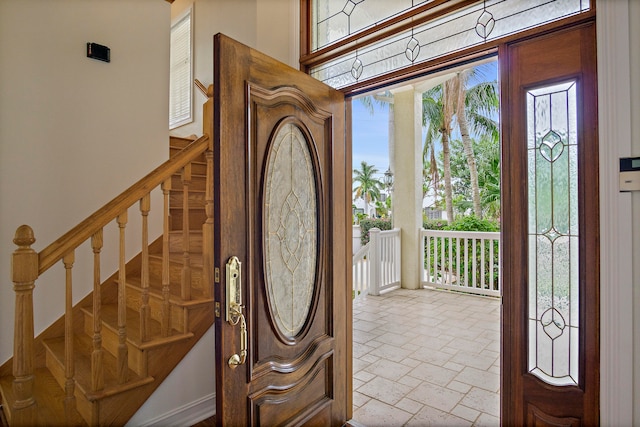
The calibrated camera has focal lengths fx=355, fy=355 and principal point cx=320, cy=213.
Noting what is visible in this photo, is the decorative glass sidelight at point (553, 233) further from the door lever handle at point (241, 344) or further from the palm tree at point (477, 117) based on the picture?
the palm tree at point (477, 117)

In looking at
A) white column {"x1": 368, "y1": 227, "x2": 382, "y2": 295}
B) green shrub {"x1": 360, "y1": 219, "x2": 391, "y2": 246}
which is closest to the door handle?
white column {"x1": 368, "y1": 227, "x2": 382, "y2": 295}

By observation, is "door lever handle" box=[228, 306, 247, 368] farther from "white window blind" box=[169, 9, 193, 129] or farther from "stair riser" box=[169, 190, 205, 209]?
"white window blind" box=[169, 9, 193, 129]

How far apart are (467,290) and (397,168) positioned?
2.24m

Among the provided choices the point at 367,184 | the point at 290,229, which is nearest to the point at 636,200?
the point at 290,229

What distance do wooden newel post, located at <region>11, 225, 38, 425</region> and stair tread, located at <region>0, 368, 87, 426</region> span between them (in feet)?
0.61

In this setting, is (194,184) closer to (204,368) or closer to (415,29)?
(204,368)

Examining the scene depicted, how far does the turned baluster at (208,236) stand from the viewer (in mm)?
2174

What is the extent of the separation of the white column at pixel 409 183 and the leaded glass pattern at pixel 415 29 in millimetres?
3816

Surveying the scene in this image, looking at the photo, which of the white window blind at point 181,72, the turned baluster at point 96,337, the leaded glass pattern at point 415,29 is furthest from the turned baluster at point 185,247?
the white window blind at point 181,72

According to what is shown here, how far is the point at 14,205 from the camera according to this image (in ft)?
8.10

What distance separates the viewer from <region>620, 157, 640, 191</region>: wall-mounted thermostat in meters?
1.24

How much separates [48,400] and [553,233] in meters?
2.76

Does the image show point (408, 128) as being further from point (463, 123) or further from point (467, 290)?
point (463, 123)

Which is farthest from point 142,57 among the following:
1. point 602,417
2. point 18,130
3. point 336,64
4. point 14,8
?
point 602,417
